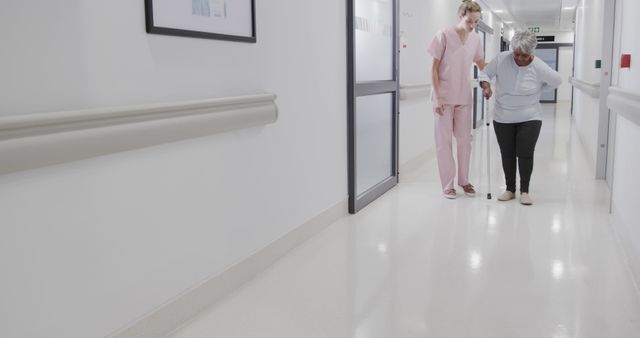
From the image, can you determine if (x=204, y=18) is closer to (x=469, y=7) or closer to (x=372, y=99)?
(x=372, y=99)

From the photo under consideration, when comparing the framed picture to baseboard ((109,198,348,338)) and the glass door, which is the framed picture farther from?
the glass door

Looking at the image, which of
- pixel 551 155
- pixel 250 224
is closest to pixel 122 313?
pixel 250 224

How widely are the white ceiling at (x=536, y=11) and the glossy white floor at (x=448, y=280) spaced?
7675 millimetres

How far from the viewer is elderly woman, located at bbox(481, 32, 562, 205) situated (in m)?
4.62

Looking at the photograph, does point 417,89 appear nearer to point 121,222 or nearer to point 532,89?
point 532,89

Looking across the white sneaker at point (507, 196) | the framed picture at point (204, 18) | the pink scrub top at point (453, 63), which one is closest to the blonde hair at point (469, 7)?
the pink scrub top at point (453, 63)

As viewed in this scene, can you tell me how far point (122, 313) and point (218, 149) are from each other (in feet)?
2.99

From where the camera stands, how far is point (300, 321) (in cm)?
263

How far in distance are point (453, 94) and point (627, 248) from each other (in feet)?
6.87

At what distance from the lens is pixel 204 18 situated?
2.68 m

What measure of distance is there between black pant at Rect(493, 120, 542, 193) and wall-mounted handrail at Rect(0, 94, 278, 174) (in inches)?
107

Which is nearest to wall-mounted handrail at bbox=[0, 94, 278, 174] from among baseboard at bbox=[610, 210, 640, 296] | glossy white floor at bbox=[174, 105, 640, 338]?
glossy white floor at bbox=[174, 105, 640, 338]

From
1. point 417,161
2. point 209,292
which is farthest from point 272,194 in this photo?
point 417,161

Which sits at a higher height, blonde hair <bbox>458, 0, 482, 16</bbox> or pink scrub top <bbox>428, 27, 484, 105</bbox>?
blonde hair <bbox>458, 0, 482, 16</bbox>
